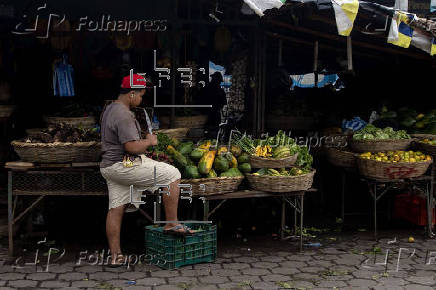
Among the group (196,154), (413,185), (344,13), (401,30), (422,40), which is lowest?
(413,185)

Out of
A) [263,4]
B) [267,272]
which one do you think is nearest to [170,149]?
[267,272]

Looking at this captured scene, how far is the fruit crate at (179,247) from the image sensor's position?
19.5ft

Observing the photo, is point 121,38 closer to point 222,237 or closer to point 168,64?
point 168,64

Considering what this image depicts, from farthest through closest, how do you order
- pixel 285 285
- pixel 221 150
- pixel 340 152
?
pixel 340 152 < pixel 221 150 < pixel 285 285

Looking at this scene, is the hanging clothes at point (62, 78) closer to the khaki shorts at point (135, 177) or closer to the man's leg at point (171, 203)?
the khaki shorts at point (135, 177)

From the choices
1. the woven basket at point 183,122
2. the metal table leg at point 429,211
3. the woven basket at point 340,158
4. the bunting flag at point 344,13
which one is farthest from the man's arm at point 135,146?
the metal table leg at point 429,211

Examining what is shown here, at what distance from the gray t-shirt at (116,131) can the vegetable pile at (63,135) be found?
67 cm

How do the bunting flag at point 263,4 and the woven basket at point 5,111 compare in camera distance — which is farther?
the woven basket at point 5,111

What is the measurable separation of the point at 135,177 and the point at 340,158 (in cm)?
323

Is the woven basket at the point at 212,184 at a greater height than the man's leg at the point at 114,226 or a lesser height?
greater

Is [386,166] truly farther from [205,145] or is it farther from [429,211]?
[205,145]

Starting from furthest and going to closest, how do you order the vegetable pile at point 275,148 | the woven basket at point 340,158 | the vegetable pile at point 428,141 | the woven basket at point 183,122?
the woven basket at point 183,122
the woven basket at point 340,158
the vegetable pile at point 428,141
the vegetable pile at point 275,148

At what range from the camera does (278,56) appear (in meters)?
10.4

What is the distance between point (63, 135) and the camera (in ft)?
20.9
